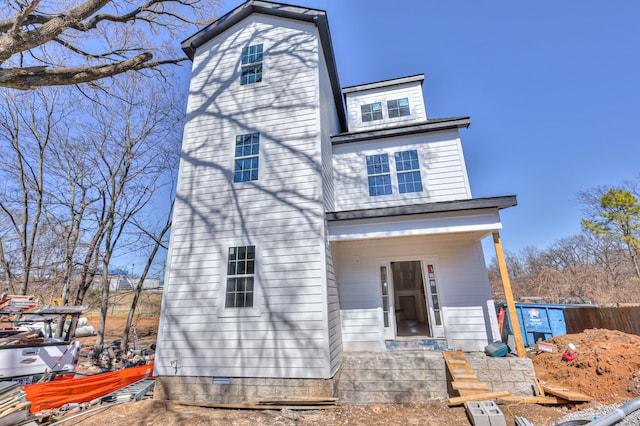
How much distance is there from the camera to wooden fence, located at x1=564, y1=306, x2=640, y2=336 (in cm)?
819

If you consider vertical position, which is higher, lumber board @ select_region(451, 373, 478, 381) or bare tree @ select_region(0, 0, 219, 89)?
bare tree @ select_region(0, 0, 219, 89)

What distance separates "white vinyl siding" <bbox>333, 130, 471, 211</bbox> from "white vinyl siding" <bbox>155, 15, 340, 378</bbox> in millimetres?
1953

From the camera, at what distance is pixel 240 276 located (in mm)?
6078

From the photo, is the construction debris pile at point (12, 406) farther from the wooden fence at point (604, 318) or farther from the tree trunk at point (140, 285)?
the wooden fence at point (604, 318)

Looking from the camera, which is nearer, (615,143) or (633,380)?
(633,380)

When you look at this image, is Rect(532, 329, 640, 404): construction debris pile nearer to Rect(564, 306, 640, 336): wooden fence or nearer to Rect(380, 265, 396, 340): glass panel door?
Rect(564, 306, 640, 336): wooden fence

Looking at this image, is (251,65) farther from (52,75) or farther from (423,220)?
(423,220)

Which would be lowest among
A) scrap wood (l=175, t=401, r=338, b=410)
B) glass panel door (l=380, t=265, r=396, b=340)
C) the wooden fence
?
scrap wood (l=175, t=401, r=338, b=410)

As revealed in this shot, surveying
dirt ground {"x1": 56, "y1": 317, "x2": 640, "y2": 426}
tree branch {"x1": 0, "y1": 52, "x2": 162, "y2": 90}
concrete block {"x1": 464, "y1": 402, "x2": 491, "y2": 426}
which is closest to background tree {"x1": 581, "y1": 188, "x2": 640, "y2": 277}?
dirt ground {"x1": 56, "y1": 317, "x2": 640, "y2": 426}

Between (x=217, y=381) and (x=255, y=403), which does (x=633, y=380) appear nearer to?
(x=255, y=403)

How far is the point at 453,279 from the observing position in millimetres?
6785

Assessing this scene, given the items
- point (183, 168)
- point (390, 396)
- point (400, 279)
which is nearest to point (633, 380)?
point (390, 396)

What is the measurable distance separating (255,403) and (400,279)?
760 centimetres

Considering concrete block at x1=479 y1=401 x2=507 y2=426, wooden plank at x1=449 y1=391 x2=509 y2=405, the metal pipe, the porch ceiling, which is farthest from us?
the porch ceiling
